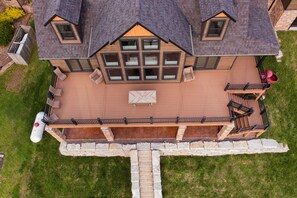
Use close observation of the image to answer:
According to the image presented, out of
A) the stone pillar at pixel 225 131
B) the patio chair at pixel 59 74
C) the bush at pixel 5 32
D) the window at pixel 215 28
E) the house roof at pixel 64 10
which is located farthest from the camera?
the bush at pixel 5 32

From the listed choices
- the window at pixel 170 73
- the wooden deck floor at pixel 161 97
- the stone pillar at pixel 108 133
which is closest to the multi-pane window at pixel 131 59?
the window at pixel 170 73

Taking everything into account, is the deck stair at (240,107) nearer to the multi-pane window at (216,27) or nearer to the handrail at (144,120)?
the handrail at (144,120)

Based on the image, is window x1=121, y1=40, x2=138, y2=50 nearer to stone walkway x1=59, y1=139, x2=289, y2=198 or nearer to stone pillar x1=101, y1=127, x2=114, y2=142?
stone pillar x1=101, y1=127, x2=114, y2=142

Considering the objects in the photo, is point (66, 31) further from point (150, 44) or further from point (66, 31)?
point (150, 44)

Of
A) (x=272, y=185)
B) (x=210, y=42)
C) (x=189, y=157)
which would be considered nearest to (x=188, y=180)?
(x=189, y=157)

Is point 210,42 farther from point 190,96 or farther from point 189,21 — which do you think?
point 190,96

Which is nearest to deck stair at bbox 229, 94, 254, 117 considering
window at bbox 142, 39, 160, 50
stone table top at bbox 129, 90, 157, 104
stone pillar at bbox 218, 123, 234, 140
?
stone pillar at bbox 218, 123, 234, 140
